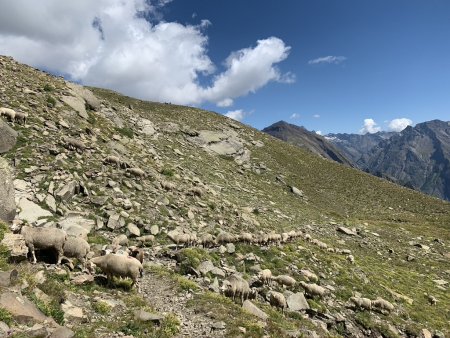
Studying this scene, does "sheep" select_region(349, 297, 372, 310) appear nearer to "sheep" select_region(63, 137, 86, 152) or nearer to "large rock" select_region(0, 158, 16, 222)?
"large rock" select_region(0, 158, 16, 222)

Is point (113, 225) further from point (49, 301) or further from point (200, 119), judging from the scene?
point (200, 119)

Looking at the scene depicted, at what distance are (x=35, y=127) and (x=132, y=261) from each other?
19635 mm

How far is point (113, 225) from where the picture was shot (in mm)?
22703

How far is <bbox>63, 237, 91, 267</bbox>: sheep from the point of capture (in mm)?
15575

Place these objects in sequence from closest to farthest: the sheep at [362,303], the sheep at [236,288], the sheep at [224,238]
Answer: the sheep at [236,288] → the sheep at [362,303] → the sheep at [224,238]

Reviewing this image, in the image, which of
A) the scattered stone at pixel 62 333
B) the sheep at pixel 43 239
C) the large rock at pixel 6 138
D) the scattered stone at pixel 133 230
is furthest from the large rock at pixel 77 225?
the scattered stone at pixel 62 333

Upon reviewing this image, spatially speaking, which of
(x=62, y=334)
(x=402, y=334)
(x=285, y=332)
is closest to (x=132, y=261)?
(x=62, y=334)

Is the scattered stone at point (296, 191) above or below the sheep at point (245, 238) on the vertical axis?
above

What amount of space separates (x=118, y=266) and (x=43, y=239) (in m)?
3.15

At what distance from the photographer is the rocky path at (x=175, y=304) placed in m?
13.1

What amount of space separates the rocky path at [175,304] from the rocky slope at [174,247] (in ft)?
0.21

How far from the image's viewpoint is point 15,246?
13.8 m

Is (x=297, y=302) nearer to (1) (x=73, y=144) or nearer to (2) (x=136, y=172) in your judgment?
(2) (x=136, y=172)

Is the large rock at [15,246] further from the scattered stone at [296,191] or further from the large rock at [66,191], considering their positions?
the scattered stone at [296,191]
